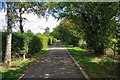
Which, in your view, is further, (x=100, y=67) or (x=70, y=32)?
(x=70, y=32)

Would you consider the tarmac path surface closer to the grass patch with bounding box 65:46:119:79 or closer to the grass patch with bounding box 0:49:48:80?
the grass patch with bounding box 0:49:48:80

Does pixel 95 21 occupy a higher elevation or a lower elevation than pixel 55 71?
higher

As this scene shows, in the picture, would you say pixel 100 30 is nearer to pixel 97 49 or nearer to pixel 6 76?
pixel 97 49

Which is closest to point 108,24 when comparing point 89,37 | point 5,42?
point 89,37

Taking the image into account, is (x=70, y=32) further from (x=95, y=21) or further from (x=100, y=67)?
(x=100, y=67)

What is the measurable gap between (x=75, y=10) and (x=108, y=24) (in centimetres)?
430

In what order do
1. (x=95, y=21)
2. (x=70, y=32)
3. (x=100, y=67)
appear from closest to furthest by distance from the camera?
1. (x=100, y=67)
2. (x=95, y=21)
3. (x=70, y=32)

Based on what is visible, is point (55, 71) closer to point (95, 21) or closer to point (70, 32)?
point (95, 21)

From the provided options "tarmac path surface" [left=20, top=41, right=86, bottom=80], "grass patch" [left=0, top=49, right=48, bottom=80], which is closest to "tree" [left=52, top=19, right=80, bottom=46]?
"tarmac path surface" [left=20, top=41, right=86, bottom=80]

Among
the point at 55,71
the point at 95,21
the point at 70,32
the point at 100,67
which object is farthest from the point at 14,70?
the point at 70,32

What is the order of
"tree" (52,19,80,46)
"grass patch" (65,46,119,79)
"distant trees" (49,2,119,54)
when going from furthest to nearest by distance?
"tree" (52,19,80,46), "distant trees" (49,2,119,54), "grass patch" (65,46,119,79)

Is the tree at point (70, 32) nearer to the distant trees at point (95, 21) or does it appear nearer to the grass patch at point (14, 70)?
the distant trees at point (95, 21)

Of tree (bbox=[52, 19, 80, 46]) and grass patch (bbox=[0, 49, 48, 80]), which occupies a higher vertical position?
tree (bbox=[52, 19, 80, 46])

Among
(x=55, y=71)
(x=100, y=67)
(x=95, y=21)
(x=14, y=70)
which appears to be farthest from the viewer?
(x=95, y=21)
